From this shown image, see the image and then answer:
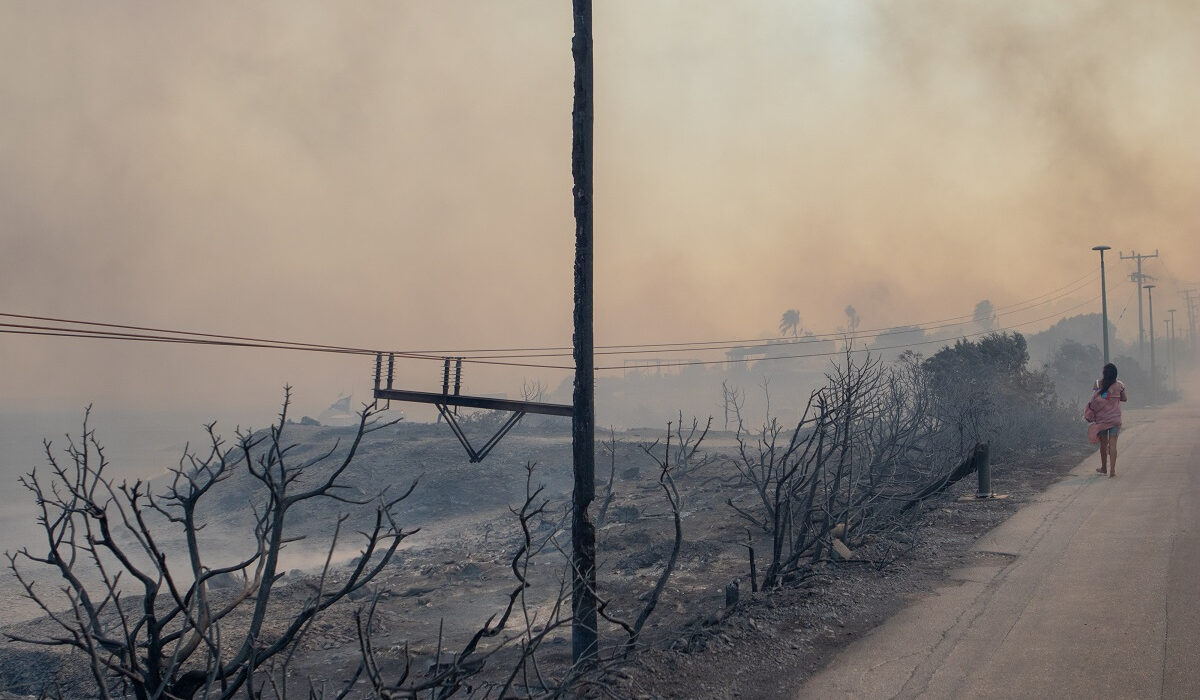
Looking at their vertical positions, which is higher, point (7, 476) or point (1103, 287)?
point (1103, 287)

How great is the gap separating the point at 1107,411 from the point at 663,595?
27.4 feet

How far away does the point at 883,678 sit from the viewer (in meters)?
5.81

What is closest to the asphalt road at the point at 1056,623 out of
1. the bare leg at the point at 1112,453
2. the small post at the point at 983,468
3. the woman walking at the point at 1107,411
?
the small post at the point at 983,468

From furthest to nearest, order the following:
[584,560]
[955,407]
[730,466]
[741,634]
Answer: [730,466], [955,407], [584,560], [741,634]

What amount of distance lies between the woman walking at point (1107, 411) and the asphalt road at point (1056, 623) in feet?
10.2

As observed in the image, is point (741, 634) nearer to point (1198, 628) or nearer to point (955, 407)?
point (1198, 628)

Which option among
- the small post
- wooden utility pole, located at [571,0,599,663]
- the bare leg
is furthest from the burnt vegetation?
the bare leg

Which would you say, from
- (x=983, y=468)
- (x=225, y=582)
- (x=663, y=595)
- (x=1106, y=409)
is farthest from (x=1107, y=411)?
(x=225, y=582)

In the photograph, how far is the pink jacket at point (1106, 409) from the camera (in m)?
13.5

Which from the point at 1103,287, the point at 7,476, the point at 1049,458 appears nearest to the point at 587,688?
the point at 1049,458

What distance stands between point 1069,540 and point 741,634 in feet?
16.4

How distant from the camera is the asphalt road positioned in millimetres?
5480

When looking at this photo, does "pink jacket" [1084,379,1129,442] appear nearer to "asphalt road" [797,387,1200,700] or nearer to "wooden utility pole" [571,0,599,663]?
"asphalt road" [797,387,1200,700]

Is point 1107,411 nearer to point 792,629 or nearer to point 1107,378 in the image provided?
point 1107,378
